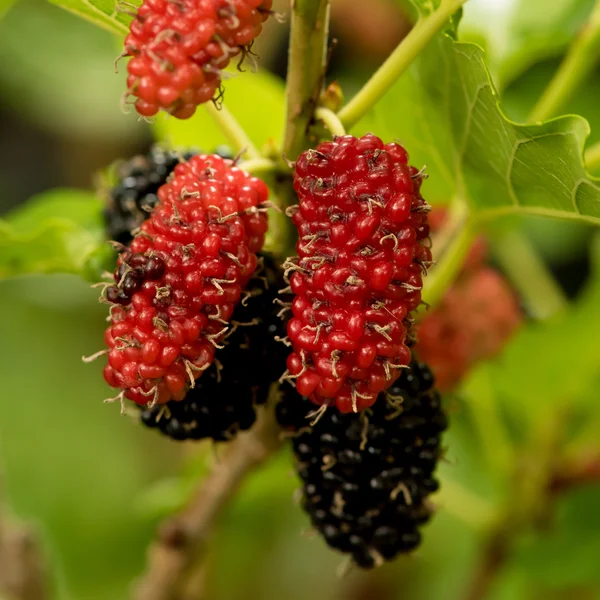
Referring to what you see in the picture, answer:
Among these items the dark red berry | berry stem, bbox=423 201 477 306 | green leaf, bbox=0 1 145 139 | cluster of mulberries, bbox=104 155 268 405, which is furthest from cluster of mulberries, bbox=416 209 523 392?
green leaf, bbox=0 1 145 139

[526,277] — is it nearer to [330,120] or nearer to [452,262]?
[452,262]

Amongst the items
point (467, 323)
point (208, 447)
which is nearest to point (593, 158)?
point (467, 323)

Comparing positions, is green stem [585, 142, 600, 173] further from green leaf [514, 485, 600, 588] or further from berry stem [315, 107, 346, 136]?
green leaf [514, 485, 600, 588]

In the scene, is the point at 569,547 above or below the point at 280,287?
below

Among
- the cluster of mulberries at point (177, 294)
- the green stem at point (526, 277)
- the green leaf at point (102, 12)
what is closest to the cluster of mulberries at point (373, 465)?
the cluster of mulberries at point (177, 294)

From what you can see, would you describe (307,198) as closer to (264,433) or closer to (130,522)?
(264,433)

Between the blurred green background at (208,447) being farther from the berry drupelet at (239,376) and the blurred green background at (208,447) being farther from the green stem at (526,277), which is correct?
the berry drupelet at (239,376)
